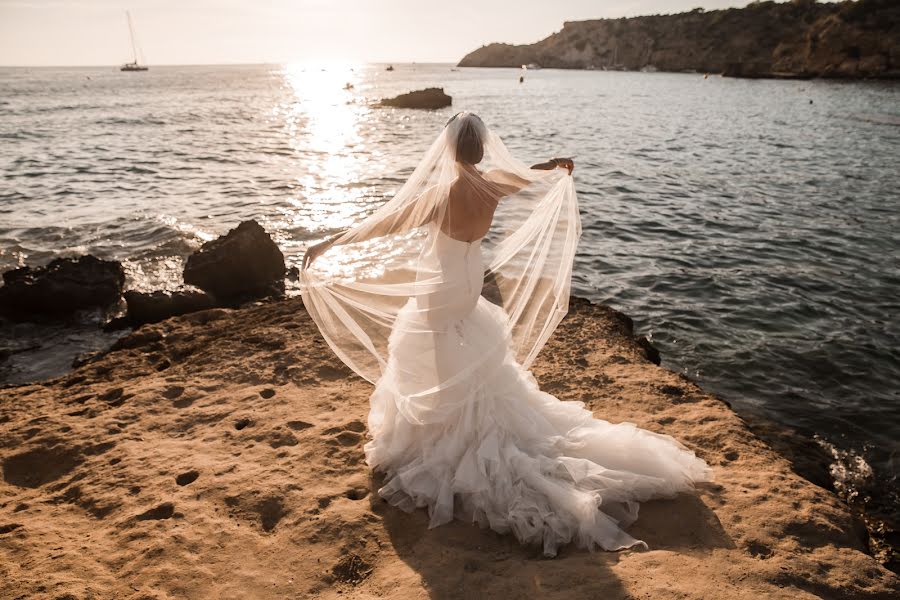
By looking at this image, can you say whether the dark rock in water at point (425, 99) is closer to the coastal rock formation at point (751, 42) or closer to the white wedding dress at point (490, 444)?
the white wedding dress at point (490, 444)

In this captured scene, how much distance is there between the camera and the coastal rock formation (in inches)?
2591

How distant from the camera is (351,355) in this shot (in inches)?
181

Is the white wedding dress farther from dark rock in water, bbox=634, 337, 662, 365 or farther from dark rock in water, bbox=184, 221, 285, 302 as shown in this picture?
dark rock in water, bbox=184, 221, 285, 302

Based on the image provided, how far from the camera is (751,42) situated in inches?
3718

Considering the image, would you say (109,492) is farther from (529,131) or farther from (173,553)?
(529,131)

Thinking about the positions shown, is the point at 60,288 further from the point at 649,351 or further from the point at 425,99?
the point at 425,99

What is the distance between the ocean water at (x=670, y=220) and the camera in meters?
7.34

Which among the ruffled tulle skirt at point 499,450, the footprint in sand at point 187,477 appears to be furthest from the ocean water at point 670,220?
the footprint in sand at point 187,477

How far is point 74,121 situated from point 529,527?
44.2 m

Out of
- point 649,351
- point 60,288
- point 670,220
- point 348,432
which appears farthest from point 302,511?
point 670,220

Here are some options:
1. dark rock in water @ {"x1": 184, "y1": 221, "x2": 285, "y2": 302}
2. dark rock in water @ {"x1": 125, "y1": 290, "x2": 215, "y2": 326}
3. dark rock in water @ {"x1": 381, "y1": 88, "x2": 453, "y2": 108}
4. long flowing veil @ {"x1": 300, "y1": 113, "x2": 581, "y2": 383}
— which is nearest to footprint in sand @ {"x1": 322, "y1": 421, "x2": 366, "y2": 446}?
long flowing veil @ {"x1": 300, "y1": 113, "x2": 581, "y2": 383}

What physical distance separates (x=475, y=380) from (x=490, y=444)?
1.67ft

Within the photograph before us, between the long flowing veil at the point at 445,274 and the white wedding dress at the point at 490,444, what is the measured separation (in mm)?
210

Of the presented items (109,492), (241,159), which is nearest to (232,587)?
(109,492)
